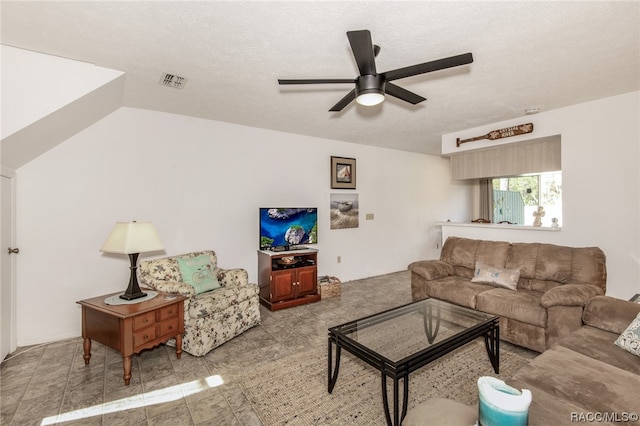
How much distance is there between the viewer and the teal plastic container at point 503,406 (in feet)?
3.14

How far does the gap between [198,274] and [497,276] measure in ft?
11.1

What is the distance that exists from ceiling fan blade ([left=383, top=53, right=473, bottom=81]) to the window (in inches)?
162

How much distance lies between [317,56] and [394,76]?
69cm

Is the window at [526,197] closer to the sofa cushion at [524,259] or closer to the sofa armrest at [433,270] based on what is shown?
the sofa cushion at [524,259]

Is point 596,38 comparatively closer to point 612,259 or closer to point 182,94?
point 612,259

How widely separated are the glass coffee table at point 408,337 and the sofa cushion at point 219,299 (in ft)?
4.00

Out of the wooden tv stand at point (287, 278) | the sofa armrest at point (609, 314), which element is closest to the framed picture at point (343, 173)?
the wooden tv stand at point (287, 278)

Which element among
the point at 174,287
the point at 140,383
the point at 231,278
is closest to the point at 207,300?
the point at 174,287

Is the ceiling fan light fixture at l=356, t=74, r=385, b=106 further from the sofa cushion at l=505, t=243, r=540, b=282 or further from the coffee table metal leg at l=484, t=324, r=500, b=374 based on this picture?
the sofa cushion at l=505, t=243, r=540, b=282

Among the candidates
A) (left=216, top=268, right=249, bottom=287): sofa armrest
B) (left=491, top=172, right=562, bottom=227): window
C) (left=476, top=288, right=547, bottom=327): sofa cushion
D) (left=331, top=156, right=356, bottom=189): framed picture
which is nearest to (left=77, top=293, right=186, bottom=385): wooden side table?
(left=216, top=268, right=249, bottom=287): sofa armrest

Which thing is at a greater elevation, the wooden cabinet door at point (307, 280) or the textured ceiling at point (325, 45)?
the textured ceiling at point (325, 45)

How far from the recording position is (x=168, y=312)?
8.10 feet

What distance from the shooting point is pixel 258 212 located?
13.9ft

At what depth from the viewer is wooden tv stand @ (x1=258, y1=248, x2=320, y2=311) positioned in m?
3.85
